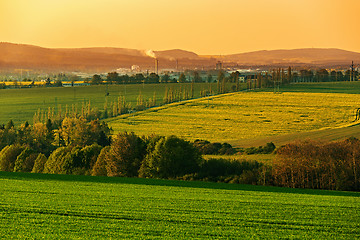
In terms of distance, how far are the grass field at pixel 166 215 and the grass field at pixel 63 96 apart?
109m

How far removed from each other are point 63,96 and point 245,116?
61228 mm

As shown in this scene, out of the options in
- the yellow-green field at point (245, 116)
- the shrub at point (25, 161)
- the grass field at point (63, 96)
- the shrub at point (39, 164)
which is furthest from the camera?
the grass field at point (63, 96)

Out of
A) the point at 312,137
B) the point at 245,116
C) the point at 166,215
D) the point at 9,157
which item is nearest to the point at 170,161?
the point at 9,157

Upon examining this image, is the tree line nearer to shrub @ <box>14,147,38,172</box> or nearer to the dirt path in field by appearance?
shrub @ <box>14,147,38,172</box>

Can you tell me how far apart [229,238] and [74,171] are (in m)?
44.8

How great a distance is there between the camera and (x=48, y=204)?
2348 centimetres

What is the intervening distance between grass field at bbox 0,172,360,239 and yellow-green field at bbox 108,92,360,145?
72.0m

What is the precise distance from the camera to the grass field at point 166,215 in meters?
17.8

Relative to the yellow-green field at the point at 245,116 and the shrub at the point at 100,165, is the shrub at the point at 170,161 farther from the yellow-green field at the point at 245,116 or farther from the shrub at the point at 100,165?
the yellow-green field at the point at 245,116

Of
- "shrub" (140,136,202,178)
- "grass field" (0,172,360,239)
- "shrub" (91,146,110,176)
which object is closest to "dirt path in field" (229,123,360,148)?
"shrub" (140,136,202,178)

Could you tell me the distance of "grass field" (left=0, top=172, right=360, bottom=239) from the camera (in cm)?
1777

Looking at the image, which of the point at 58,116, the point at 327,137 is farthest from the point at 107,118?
the point at 327,137

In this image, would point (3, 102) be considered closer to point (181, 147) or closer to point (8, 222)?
point (181, 147)

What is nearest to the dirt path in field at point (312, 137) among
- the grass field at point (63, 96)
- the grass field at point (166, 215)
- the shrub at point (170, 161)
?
the shrub at point (170, 161)
